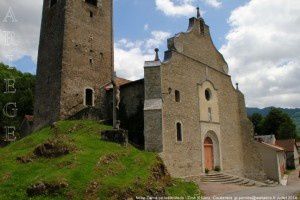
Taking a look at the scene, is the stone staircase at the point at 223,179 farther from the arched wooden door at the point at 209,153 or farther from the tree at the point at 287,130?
the tree at the point at 287,130

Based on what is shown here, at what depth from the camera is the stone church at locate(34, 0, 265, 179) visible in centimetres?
2244

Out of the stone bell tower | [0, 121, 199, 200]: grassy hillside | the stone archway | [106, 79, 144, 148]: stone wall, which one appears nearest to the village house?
the stone archway

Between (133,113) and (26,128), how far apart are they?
50.6 feet

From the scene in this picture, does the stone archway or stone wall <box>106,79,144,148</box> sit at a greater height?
stone wall <box>106,79,144,148</box>

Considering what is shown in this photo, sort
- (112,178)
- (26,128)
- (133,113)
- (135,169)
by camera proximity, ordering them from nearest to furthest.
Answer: (112,178)
(135,169)
(133,113)
(26,128)

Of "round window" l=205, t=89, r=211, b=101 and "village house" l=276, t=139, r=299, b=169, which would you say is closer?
"round window" l=205, t=89, r=211, b=101

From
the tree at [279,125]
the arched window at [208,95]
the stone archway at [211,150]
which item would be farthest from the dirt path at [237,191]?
the tree at [279,125]

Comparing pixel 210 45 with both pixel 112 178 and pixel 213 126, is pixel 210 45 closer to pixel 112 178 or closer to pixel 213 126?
pixel 213 126

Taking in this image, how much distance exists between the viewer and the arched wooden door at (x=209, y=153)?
25.6 metres

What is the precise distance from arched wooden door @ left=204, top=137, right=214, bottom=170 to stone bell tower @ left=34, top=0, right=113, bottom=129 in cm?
929

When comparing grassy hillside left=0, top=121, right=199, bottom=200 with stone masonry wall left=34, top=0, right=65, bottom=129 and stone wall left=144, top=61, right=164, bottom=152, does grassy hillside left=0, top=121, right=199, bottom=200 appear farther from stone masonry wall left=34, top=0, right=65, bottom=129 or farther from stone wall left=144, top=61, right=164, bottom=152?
stone masonry wall left=34, top=0, right=65, bottom=129

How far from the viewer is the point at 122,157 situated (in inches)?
696

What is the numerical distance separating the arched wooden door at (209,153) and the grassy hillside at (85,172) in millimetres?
6737

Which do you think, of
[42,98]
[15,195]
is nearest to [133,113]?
[42,98]
